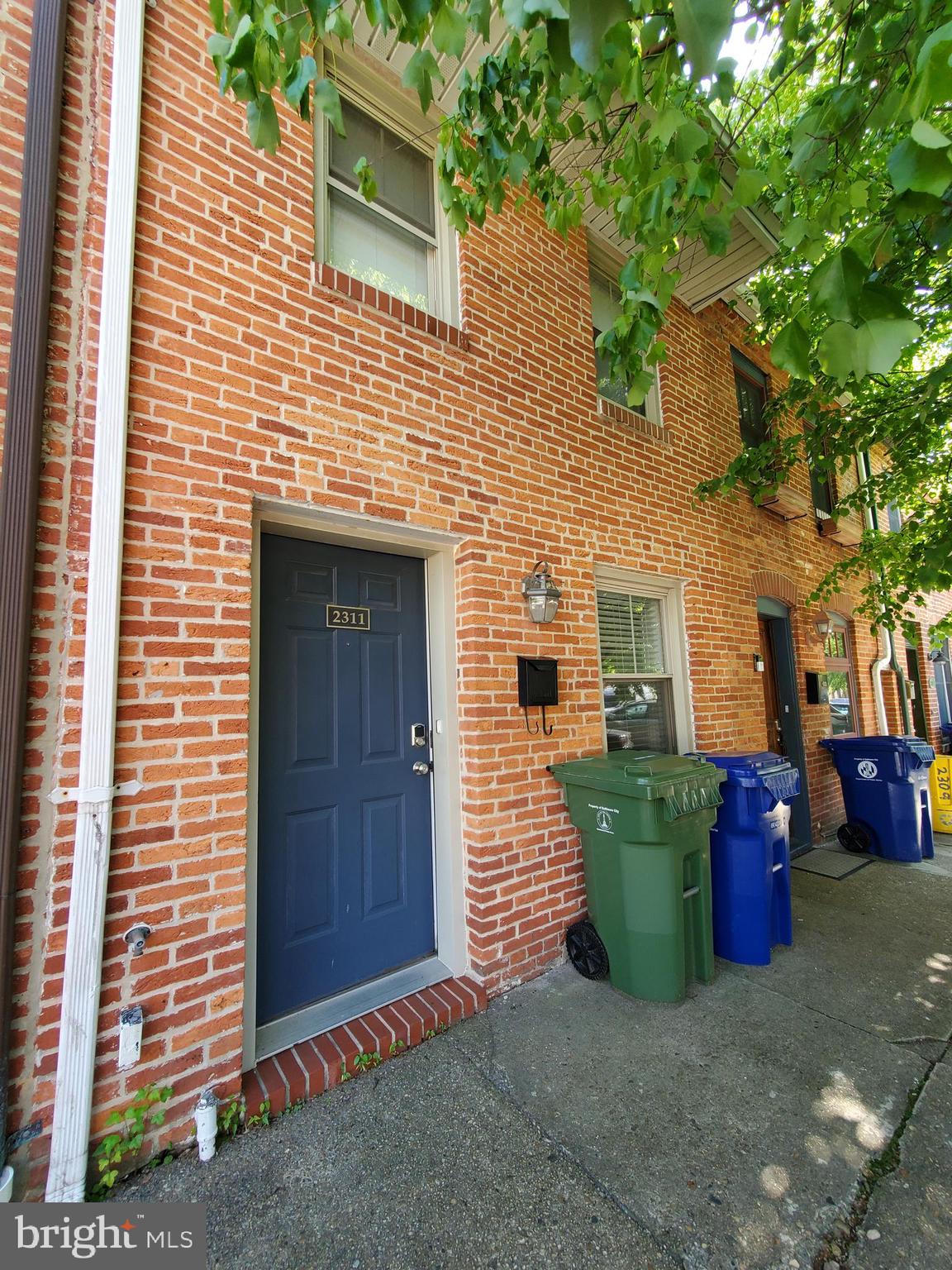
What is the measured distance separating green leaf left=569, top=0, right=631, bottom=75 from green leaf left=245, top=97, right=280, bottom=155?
0.86 m

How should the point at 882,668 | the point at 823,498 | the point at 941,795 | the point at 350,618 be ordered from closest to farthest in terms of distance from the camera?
the point at 350,618 → the point at 941,795 → the point at 823,498 → the point at 882,668

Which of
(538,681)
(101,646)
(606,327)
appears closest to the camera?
(101,646)

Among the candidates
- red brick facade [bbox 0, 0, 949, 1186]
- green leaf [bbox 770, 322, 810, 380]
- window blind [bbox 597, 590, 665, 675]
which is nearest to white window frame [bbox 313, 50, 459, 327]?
red brick facade [bbox 0, 0, 949, 1186]

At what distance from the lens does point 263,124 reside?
1463 mm

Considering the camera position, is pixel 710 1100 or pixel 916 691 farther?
pixel 916 691

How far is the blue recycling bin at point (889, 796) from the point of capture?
16.3 ft

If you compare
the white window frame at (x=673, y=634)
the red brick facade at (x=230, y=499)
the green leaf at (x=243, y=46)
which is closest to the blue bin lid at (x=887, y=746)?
the white window frame at (x=673, y=634)

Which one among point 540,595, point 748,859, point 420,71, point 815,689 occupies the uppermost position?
point 420,71

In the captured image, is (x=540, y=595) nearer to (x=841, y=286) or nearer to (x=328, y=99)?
(x=841, y=286)

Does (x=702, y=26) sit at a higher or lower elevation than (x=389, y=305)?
lower

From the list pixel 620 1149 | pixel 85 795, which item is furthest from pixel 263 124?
pixel 620 1149

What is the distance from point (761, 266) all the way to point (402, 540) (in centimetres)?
404

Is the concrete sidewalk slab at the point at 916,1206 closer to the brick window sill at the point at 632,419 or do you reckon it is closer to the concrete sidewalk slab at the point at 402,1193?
the concrete sidewalk slab at the point at 402,1193

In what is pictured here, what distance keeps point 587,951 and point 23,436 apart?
136 inches
